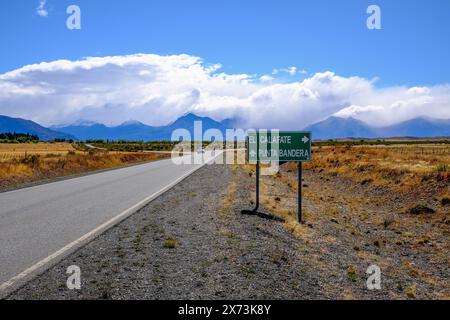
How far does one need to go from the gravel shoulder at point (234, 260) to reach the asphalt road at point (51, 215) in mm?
609

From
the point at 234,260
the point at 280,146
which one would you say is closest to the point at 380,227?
the point at 280,146

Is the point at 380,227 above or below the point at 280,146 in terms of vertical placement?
below

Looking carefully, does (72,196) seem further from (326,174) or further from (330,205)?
(326,174)

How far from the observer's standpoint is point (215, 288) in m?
6.66

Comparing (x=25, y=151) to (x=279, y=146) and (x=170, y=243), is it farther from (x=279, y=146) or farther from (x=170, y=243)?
(x=170, y=243)

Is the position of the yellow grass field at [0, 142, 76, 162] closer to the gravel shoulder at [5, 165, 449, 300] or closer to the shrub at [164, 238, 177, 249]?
the gravel shoulder at [5, 165, 449, 300]

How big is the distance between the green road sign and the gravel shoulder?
6.39 feet

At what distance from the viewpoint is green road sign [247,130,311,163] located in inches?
535

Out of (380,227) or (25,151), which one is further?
(25,151)

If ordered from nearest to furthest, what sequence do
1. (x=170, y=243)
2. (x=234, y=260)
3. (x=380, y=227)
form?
1. (x=234, y=260)
2. (x=170, y=243)
3. (x=380, y=227)

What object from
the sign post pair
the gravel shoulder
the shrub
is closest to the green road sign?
the sign post pair

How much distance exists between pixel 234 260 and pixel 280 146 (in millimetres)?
6146

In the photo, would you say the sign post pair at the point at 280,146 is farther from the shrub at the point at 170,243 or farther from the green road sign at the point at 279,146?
the shrub at the point at 170,243

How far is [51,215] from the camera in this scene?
1286cm
